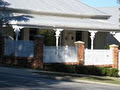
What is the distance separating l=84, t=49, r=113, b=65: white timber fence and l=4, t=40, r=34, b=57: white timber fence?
4.44 m

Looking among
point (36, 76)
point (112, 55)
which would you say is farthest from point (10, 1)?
point (36, 76)

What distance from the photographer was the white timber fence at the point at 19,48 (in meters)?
26.8

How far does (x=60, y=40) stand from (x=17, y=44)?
10.7m

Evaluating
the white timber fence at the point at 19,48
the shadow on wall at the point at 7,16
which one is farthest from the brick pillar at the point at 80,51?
the shadow on wall at the point at 7,16

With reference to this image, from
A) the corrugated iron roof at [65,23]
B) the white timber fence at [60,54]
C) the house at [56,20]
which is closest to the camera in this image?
the white timber fence at [60,54]

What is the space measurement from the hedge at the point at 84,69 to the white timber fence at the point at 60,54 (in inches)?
22.8

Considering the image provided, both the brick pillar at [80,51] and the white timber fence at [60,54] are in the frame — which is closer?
the white timber fence at [60,54]

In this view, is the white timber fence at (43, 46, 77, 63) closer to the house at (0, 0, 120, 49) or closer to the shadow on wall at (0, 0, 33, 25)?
the house at (0, 0, 120, 49)

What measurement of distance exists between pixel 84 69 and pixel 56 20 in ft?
31.7

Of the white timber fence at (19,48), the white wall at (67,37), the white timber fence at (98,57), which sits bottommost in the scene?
the white timber fence at (98,57)

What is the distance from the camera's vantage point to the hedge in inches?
1045

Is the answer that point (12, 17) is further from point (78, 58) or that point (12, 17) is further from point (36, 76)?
point (36, 76)

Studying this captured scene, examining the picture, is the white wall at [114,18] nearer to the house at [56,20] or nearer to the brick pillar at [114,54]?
the house at [56,20]

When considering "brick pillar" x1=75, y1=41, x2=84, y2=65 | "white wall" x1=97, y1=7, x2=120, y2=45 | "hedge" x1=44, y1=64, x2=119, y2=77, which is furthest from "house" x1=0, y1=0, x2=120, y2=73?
"white wall" x1=97, y1=7, x2=120, y2=45
